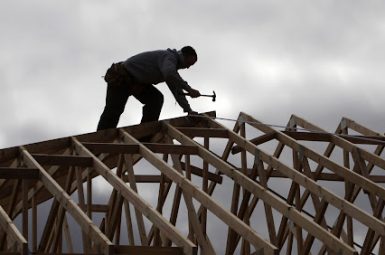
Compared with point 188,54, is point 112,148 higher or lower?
lower

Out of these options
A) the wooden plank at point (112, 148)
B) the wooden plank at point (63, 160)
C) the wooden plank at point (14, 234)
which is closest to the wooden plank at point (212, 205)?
the wooden plank at point (112, 148)

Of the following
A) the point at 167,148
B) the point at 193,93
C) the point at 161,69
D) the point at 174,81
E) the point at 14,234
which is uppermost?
the point at 161,69

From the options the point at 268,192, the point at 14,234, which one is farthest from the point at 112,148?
the point at 14,234

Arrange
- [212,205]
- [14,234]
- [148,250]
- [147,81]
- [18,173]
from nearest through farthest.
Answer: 1. [14,234]
2. [148,250]
3. [212,205]
4. [18,173]
5. [147,81]

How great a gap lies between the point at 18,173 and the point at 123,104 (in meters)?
3.40

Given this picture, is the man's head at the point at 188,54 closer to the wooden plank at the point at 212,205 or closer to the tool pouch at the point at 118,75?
the tool pouch at the point at 118,75

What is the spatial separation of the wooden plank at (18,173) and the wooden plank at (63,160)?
0.58 m

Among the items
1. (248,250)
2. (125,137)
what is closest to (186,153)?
(125,137)

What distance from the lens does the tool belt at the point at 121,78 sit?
15.3m

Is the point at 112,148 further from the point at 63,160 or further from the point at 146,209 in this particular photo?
the point at 146,209

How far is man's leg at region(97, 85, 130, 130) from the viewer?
15.5 m

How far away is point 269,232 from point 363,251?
1436mm

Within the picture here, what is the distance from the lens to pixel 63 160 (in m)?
13.1

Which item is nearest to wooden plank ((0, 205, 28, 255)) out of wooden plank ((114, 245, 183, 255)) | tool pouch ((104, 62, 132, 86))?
wooden plank ((114, 245, 183, 255))
